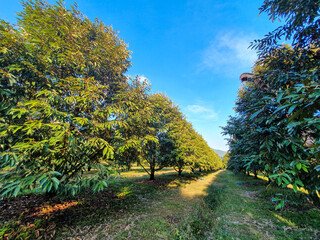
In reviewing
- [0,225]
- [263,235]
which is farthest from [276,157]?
[0,225]

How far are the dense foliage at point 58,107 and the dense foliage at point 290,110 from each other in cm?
402

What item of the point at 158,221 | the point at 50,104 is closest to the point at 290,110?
the point at 158,221

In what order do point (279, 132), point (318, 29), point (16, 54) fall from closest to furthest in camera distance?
point (279, 132), point (16, 54), point (318, 29)

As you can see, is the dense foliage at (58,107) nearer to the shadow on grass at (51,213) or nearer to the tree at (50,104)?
the tree at (50,104)

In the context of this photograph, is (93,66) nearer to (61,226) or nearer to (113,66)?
(113,66)

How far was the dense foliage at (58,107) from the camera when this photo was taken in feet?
9.93

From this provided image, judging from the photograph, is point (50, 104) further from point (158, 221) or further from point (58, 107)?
point (158, 221)

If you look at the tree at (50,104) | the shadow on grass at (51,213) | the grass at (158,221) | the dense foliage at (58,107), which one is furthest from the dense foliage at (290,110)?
the shadow on grass at (51,213)

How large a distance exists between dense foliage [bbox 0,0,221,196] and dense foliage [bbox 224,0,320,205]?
402 cm

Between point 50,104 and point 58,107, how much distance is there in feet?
1.02

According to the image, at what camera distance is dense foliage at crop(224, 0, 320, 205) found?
2.22m

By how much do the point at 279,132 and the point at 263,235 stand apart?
4.47 metres

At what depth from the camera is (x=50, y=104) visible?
4066mm

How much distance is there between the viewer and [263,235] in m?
4.50
